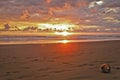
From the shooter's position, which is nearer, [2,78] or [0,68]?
[2,78]

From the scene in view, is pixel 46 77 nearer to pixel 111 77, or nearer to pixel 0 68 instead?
pixel 111 77

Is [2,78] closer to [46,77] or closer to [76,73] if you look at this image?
[46,77]

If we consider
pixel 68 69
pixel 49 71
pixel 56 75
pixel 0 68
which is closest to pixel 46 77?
pixel 56 75

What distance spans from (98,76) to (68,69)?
4.98ft

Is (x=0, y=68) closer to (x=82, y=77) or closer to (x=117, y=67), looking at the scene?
(x=82, y=77)

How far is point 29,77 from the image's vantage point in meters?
8.24

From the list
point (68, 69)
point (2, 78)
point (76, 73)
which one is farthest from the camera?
point (68, 69)

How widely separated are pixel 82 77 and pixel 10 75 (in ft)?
7.19

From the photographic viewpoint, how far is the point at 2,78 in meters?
8.10

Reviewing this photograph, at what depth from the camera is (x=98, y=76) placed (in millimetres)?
8422

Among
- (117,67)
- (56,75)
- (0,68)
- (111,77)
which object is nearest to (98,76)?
(111,77)

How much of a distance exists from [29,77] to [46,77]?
0.50 meters

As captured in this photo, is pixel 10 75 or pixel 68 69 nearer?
pixel 10 75

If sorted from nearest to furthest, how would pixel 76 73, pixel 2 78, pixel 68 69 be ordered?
pixel 2 78 < pixel 76 73 < pixel 68 69
